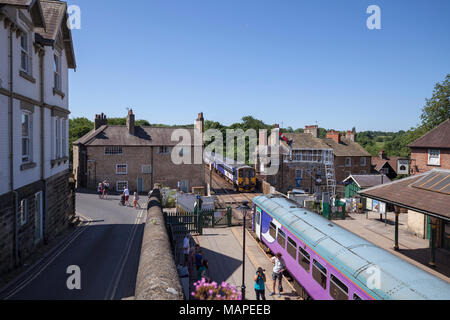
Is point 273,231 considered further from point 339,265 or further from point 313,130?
point 313,130

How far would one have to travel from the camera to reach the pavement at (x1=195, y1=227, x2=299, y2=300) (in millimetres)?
13281

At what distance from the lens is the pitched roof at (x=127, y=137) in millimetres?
37625

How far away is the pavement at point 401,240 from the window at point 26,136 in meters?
18.9

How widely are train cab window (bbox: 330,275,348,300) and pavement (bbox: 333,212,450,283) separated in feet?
25.8

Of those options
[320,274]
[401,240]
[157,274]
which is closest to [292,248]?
[320,274]

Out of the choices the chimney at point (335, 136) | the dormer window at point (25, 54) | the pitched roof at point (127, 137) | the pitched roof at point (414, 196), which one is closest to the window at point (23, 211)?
the dormer window at point (25, 54)

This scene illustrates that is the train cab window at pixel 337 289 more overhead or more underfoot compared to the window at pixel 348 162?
more underfoot

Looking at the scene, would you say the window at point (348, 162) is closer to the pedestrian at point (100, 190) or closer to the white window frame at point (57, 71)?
the pedestrian at point (100, 190)

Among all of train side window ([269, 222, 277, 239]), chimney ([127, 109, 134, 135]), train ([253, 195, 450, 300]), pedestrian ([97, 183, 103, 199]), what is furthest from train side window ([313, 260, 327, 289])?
chimney ([127, 109, 134, 135])

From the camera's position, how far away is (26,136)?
12.9 metres

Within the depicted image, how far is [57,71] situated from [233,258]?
14.0 metres

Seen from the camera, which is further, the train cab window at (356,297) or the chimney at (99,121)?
the chimney at (99,121)
